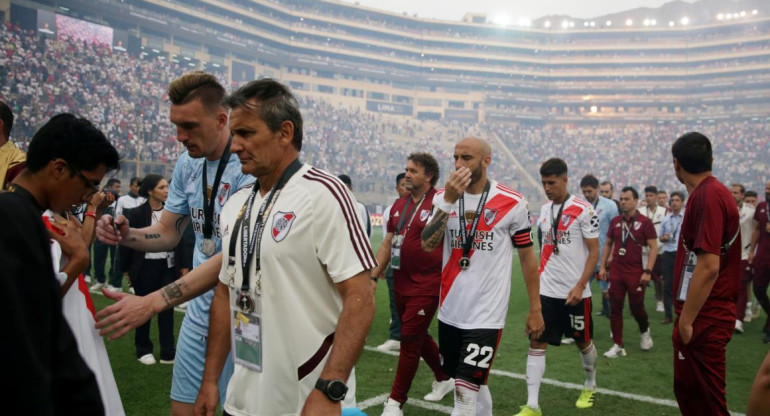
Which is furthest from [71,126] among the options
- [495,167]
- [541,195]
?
[495,167]

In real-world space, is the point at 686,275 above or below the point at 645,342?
above

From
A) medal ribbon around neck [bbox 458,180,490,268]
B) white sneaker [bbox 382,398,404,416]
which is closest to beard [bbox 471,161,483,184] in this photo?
medal ribbon around neck [bbox 458,180,490,268]

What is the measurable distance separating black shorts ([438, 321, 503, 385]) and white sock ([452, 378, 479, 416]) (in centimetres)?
4

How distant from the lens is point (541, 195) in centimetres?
5300

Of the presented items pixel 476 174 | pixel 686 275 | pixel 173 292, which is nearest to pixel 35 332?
pixel 173 292

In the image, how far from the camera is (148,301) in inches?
110

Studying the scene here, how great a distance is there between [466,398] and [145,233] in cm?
265

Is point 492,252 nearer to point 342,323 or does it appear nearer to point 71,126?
point 342,323

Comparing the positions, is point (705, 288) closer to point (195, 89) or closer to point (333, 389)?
point (333, 389)

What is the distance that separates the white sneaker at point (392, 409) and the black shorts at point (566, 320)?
5.37 feet

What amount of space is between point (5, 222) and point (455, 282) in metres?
3.91

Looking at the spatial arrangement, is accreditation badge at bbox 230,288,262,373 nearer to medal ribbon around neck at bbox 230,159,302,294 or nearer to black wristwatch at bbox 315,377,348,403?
medal ribbon around neck at bbox 230,159,302,294

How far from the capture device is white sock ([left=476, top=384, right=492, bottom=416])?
4.67 meters

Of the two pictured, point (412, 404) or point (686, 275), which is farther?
point (412, 404)
